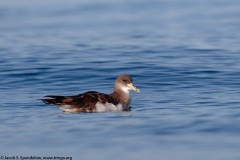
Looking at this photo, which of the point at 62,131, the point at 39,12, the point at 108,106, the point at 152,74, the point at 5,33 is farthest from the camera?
the point at 39,12

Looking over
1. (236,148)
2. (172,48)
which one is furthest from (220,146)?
(172,48)

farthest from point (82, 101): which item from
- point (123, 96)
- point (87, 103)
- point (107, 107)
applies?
point (123, 96)

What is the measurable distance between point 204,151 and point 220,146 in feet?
1.35

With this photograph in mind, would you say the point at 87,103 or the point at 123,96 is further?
the point at 123,96

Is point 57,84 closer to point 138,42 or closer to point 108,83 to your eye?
point 108,83

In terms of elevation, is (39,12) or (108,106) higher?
(39,12)

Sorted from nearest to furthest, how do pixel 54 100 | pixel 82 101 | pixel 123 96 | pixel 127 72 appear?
pixel 54 100 < pixel 82 101 < pixel 123 96 < pixel 127 72

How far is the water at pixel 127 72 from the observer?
11961 millimetres

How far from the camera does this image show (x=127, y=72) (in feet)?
69.8

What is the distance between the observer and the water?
11961 mm

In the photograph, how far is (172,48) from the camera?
2586 cm

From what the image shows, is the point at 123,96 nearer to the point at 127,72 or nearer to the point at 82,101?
the point at 82,101

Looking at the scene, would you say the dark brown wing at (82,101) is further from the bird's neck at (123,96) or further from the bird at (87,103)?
the bird's neck at (123,96)

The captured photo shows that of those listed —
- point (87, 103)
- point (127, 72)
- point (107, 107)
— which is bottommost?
point (107, 107)
